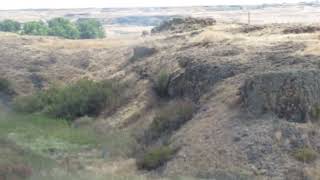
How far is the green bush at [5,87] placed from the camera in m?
50.8

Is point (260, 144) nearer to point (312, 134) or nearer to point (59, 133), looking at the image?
point (312, 134)

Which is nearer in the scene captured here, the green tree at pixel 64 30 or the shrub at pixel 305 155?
the shrub at pixel 305 155

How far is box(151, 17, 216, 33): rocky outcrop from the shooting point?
208ft

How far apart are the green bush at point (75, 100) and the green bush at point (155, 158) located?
13094 millimetres

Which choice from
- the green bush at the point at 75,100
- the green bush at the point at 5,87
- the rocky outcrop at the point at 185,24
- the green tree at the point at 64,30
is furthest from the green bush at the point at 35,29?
the green bush at the point at 75,100

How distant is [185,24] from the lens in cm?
6675

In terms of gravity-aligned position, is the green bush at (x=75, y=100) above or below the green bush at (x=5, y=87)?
above

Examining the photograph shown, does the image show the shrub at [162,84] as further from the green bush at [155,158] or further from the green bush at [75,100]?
the green bush at [155,158]

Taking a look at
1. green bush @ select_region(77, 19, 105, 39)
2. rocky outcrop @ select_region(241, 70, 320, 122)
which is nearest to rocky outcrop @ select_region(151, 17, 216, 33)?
rocky outcrop @ select_region(241, 70, 320, 122)

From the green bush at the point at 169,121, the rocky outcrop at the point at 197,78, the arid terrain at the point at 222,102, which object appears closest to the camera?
the arid terrain at the point at 222,102

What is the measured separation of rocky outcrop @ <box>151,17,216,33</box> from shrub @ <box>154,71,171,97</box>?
874 inches

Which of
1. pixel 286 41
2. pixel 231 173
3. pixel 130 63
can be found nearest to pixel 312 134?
pixel 231 173

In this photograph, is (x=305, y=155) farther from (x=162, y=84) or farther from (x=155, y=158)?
(x=162, y=84)

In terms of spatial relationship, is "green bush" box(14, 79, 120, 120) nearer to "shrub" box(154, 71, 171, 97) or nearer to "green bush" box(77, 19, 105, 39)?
"shrub" box(154, 71, 171, 97)
